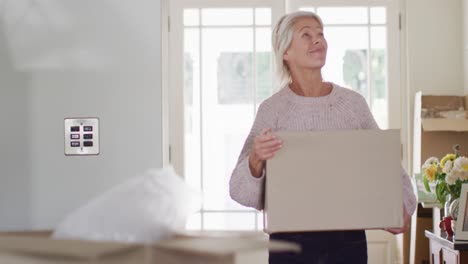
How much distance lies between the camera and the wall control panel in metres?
2.50

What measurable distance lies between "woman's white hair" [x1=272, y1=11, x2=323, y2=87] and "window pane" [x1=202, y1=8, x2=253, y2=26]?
2918mm

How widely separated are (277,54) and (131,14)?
54 cm

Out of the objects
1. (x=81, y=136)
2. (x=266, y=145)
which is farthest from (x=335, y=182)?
(x=81, y=136)

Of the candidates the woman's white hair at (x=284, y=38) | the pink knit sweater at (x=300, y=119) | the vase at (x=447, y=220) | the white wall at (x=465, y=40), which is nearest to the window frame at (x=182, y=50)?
the white wall at (x=465, y=40)

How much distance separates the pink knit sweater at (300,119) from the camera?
2098 millimetres

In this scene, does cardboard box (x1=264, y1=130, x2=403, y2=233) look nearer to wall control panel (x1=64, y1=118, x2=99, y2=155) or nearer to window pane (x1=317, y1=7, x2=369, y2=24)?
wall control panel (x1=64, y1=118, x2=99, y2=155)

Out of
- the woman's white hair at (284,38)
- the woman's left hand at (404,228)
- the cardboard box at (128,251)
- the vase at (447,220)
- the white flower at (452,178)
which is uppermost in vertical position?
the woman's white hair at (284,38)

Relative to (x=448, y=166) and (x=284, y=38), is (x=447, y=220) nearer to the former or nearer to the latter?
(x=448, y=166)

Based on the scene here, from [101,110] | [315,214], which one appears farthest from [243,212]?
[315,214]

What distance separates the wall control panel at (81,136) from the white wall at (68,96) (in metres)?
0.02

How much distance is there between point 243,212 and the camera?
5.16m

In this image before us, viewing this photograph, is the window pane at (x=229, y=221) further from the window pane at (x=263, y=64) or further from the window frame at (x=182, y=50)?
the window pane at (x=263, y=64)

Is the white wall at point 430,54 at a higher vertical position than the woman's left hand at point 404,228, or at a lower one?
higher

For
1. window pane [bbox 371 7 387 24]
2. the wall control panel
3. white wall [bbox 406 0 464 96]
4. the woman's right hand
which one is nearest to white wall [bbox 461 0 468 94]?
white wall [bbox 406 0 464 96]
